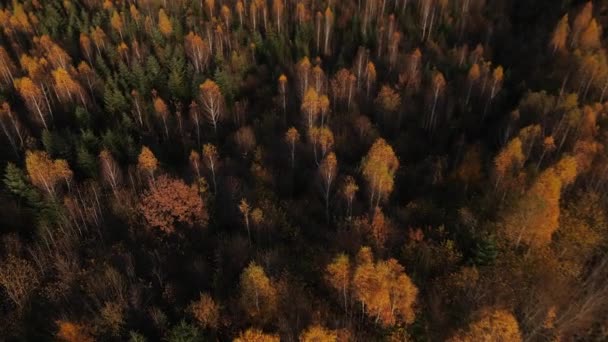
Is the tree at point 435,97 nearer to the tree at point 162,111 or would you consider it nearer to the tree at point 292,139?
the tree at point 292,139

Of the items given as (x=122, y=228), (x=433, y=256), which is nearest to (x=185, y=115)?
(x=122, y=228)

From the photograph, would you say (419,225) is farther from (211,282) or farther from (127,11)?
(127,11)

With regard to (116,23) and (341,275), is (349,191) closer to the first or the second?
(341,275)

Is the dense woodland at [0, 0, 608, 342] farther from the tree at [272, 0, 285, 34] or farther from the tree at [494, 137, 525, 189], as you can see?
the tree at [272, 0, 285, 34]

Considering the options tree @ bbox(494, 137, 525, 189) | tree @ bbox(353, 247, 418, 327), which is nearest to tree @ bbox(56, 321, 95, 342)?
tree @ bbox(353, 247, 418, 327)

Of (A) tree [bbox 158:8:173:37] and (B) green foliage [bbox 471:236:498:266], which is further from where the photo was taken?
(A) tree [bbox 158:8:173:37]
